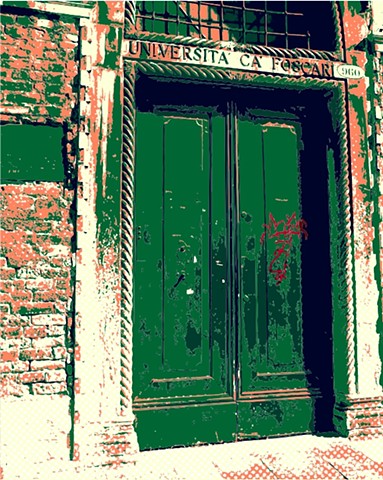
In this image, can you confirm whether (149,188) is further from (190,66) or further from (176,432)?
(176,432)

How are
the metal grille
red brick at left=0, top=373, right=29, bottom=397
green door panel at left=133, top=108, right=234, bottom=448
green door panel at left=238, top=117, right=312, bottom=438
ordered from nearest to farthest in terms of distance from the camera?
1. red brick at left=0, top=373, right=29, bottom=397
2. green door panel at left=133, top=108, right=234, bottom=448
3. green door panel at left=238, top=117, right=312, bottom=438
4. the metal grille

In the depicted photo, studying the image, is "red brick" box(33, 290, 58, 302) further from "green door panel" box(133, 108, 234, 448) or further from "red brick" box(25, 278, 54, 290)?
"green door panel" box(133, 108, 234, 448)

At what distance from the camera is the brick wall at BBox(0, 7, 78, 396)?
297 centimetres

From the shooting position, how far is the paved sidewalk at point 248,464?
2.79 m

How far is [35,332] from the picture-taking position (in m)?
3.00

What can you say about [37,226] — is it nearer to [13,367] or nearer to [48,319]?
[48,319]

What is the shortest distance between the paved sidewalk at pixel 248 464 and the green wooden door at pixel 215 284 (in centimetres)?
17

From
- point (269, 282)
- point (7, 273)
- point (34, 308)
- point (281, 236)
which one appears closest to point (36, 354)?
point (34, 308)

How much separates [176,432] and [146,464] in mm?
378

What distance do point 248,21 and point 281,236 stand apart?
197 cm

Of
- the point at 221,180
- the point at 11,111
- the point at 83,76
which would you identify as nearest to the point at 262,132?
the point at 221,180

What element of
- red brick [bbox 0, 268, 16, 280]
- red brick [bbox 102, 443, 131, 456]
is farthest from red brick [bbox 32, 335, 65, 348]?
red brick [bbox 102, 443, 131, 456]

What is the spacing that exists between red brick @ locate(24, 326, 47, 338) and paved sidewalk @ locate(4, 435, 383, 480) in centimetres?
87

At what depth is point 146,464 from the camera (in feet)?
9.77
